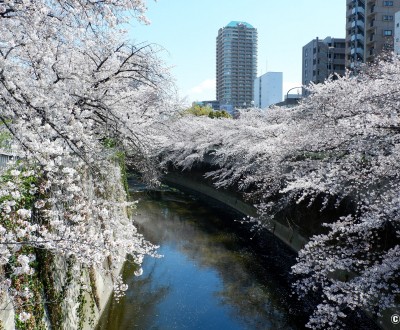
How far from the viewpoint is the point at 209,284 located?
40.1ft

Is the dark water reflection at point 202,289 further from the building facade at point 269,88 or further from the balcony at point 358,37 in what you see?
the building facade at point 269,88

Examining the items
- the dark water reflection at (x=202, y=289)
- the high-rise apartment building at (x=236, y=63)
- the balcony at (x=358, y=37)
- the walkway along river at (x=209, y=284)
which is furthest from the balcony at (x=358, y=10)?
the high-rise apartment building at (x=236, y=63)

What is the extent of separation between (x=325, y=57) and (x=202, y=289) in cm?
5186

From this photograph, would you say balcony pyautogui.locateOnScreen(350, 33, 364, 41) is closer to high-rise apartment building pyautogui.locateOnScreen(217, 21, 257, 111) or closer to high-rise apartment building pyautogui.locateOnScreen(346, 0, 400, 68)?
high-rise apartment building pyautogui.locateOnScreen(346, 0, 400, 68)

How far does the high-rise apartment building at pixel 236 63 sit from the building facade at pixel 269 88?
7.82 meters

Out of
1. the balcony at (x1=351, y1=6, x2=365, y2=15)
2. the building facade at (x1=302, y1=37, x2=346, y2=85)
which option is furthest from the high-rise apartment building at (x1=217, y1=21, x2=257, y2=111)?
the balcony at (x1=351, y1=6, x2=365, y2=15)

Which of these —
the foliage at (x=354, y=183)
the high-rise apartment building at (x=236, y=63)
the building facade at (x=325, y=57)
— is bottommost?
the foliage at (x=354, y=183)

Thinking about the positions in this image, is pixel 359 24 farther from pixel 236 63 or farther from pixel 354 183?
pixel 236 63

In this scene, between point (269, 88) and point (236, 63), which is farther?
point (236, 63)

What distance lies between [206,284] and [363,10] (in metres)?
46.7

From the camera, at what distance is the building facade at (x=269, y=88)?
299 ft

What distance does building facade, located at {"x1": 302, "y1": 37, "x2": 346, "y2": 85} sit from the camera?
56.1 metres

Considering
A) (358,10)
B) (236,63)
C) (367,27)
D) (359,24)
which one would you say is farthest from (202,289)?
(236,63)

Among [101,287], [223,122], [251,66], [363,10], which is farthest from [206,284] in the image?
[251,66]
